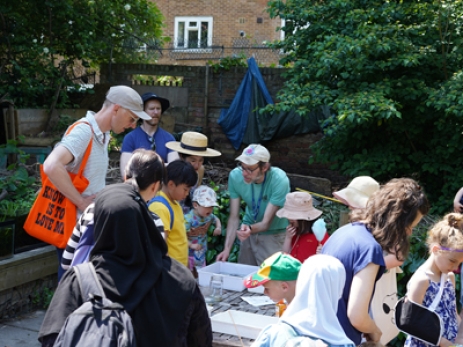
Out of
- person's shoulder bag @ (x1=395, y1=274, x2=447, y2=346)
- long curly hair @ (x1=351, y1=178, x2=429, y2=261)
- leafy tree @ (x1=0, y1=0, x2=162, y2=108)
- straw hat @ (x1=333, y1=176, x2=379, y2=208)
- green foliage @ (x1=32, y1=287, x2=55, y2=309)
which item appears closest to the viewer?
long curly hair @ (x1=351, y1=178, x2=429, y2=261)

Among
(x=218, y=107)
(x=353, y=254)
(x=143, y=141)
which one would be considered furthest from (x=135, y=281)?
(x=218, y=107)

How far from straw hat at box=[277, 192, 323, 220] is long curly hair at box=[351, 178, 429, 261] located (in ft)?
5.56

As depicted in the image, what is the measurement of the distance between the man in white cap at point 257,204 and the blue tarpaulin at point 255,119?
235 inches

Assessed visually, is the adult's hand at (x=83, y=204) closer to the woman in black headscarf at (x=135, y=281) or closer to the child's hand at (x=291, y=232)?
the woman in black headscarf at (x=135, y=281)

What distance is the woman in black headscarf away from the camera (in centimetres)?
242

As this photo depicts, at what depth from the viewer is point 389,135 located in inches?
300

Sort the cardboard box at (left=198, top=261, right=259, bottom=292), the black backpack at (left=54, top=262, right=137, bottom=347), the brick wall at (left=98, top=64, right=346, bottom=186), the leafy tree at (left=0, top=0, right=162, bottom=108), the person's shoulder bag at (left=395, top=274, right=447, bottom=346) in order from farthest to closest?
the brick wall at (left=98, top=64, right=346, bottom=186), the leafy tree at (left=0, top=0, right=162, bottom=108), the cardboard box at (left=198, top=261, right=259, bottom=292), the person's shoulder bag at (left=395, top=274, right=447, bottom=346), the black backpack at (left=54, top=262, right=137, bottom=347)

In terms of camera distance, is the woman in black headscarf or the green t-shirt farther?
the green t-shirt

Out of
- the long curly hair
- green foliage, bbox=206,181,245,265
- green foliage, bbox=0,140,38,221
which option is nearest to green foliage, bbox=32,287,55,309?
green foliage, bbox=0,140,38,221

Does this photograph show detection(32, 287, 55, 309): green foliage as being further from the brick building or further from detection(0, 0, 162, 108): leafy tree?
the brick building

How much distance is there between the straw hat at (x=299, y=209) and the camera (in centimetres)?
471

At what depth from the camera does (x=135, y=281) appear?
2.44m

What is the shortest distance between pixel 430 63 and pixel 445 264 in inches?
161

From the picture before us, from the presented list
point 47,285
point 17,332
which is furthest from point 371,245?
point 47,285
